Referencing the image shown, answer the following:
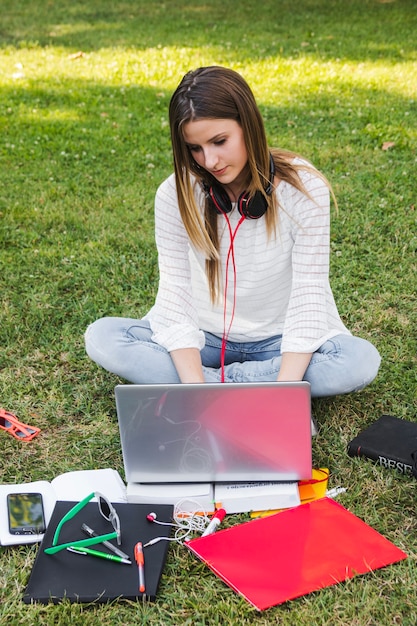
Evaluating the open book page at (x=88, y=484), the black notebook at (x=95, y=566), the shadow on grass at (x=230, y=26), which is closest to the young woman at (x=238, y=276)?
the open book page at (x=88, y=484)

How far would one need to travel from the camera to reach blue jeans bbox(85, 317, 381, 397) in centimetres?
294

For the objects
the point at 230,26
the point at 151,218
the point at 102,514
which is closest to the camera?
the point at 102,514

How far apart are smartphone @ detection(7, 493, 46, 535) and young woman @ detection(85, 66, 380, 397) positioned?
66 centimetres

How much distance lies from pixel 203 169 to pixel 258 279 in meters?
0.49

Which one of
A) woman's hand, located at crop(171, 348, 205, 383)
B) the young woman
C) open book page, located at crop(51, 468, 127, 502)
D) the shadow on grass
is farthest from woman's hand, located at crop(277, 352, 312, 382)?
the shadow on grass

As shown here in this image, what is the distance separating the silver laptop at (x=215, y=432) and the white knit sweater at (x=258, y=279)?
41 cm

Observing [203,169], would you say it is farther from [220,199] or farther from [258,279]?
[258,279]

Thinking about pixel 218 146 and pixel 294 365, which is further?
pixel 294 365

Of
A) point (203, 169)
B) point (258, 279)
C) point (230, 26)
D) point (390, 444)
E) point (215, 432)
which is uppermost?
point (230, 26)

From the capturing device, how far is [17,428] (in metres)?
3.08

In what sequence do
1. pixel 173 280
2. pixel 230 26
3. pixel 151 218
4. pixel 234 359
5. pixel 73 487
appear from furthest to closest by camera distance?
pixel 230 26
pixel 151 218
pixel 234 359
pixel 173 280
pixel 73 487

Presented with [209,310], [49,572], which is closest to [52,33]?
[209,310]

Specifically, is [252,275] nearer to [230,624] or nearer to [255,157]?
[255,157]

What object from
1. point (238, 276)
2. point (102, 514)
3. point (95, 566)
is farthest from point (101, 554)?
point (238, 276)
